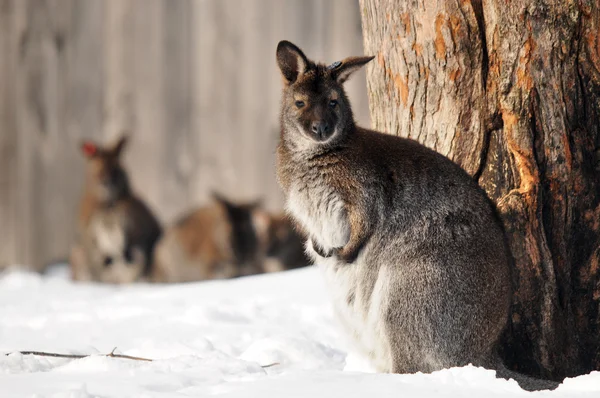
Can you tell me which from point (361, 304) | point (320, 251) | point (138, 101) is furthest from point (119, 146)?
point (361, 304)

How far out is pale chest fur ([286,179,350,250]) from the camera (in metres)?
4.21

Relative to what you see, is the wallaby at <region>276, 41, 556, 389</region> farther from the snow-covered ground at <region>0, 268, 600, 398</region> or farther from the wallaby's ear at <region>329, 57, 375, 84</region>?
the snow-covered ground at <region>0, 268, 600, 398</region>

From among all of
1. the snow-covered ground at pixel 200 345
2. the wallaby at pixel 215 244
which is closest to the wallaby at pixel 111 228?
the wallaby at pixel 215 244

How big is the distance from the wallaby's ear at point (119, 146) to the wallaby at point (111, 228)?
0.04m

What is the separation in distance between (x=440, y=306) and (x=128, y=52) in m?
5.69

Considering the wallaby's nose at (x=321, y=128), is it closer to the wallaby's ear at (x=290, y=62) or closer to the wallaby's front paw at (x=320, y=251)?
the wallaby's ear at (x=290, y=62)

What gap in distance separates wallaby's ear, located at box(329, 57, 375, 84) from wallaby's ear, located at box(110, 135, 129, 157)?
4.20 m

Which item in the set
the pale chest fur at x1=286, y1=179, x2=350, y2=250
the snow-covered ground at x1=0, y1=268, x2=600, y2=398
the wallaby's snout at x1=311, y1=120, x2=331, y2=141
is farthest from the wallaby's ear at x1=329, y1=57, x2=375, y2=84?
the snow-covered ground at x1=0, y1=268, x2=600, y2=398

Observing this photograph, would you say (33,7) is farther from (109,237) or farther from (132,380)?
(132,380)

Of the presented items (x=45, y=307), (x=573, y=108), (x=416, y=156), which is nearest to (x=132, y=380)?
(x=416, y=156)

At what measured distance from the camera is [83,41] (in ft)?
29.1

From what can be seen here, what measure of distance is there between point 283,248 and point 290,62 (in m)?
4.18

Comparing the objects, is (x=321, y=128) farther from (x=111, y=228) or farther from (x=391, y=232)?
(x=111, y=228)

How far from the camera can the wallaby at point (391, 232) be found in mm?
3941
